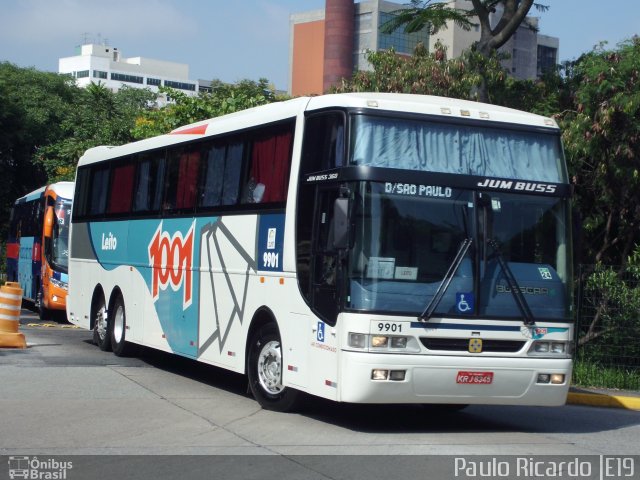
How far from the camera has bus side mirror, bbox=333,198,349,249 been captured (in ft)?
33.0

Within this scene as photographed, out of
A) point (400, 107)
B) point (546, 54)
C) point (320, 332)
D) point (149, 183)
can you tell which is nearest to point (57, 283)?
point (149, 183)

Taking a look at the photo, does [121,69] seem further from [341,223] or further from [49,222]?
[341,223]

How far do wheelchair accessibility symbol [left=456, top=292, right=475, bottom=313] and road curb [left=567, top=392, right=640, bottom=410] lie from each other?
15.7 feet

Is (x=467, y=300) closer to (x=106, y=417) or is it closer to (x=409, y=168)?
(x=409, y=168)

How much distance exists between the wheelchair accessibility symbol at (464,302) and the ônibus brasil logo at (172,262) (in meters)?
5.27

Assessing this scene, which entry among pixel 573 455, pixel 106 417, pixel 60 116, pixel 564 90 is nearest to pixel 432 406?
pixel 573 455

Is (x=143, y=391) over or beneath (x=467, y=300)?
beneath

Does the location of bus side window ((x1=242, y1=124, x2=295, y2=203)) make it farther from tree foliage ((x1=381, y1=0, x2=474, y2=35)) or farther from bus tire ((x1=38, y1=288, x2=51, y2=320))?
bus tire ((x1=38, y1=288, x2=51, y2=320))

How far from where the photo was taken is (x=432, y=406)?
12.9m

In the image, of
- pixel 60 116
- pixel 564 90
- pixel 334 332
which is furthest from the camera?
pixel 60 116

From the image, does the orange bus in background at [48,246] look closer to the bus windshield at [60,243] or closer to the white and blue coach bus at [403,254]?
the bus windshield at [60,243]

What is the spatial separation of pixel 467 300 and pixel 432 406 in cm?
283

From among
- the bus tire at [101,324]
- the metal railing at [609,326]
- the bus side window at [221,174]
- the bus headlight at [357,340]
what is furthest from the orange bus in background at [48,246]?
the bus headlight at [357,340]

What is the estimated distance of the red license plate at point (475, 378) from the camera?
10.4 meters
